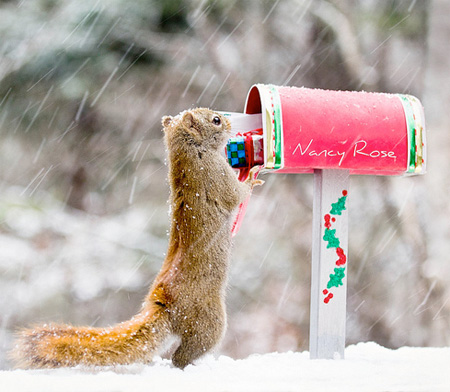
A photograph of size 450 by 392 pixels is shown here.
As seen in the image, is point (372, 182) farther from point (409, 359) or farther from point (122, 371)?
point (122, 371)

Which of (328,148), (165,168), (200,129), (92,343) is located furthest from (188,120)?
(165,168)

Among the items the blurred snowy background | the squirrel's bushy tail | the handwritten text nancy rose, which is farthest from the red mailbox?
the blurred snowy background

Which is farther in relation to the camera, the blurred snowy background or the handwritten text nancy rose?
the blurred snowy background

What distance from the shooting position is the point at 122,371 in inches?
42.0

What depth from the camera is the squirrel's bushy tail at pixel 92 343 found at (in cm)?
101

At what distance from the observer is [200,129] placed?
1241 millimetres

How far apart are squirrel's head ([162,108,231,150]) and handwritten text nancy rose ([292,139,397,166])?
168mm

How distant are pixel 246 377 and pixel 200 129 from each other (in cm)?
53

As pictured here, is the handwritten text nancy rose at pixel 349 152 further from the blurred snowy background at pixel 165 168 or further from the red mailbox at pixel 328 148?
the blurred snowy background at pixel 165 168

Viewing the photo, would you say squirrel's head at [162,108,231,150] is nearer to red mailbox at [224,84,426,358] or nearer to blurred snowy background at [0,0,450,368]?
red mailbox at [224,84,426,358]

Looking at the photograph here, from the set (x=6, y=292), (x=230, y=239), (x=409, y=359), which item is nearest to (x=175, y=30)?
(x=6, y=292)

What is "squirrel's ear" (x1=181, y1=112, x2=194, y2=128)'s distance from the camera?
4.06ft

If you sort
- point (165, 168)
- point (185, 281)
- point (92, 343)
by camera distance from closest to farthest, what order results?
point (92, 343) < point (185, 281) < point (165, 168)

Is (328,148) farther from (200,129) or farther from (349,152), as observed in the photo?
(200,129)
